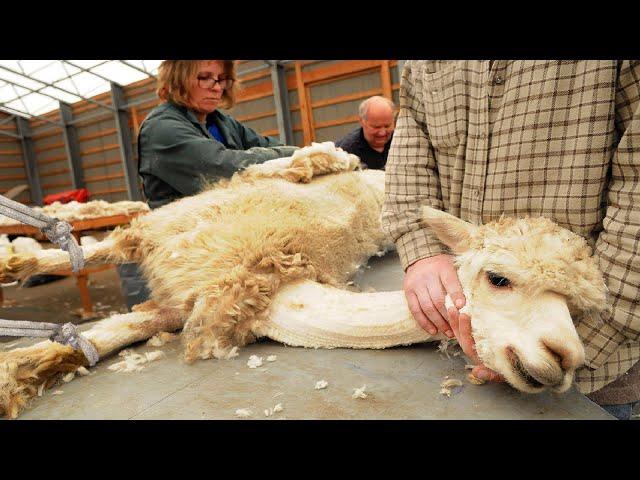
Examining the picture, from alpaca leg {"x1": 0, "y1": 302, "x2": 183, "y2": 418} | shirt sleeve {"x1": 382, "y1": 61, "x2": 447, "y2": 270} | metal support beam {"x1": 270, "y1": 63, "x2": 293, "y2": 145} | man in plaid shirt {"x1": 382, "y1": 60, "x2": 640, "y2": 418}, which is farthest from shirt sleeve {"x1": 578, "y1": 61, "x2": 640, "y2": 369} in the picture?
metal support beam {"x1": 270, "y1": 63, "x2": 293, "y2": 145}

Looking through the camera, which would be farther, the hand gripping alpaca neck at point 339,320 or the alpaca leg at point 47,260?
the alpaca leg at point 47,260

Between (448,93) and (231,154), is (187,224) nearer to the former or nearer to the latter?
(231,154)

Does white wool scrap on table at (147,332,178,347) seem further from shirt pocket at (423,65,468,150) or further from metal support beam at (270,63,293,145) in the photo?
metal support beam at (270,63,293,145)

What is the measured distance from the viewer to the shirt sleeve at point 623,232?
1045 millimetres

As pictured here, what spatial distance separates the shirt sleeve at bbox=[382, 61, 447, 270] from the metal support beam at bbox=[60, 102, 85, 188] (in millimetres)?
18298

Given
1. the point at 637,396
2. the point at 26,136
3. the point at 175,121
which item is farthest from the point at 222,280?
the point at 26,136

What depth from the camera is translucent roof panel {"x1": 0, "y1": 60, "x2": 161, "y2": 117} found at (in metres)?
12.1

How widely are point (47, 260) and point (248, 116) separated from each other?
10.9 metres

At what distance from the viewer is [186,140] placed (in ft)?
7.95

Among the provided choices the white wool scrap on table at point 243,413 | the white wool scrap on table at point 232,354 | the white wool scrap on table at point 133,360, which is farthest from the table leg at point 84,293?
the white wool scrap on table at point 243,413

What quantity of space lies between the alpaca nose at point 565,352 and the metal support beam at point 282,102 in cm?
1076

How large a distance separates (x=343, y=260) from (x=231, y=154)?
88cm

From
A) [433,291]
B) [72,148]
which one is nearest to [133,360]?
[433,291]

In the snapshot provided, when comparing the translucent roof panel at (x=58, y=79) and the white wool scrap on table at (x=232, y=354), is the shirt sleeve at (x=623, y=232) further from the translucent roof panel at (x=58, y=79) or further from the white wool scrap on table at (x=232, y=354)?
the translucent roof panel at (x=58, y=79)
